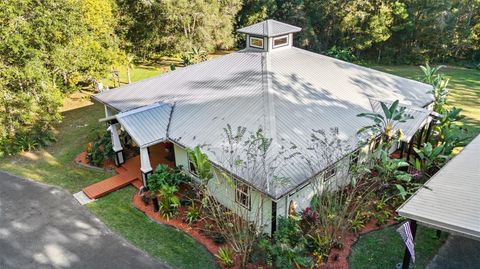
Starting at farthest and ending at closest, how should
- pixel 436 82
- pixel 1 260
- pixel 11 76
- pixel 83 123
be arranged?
pixel 83 123 < pixel 436 82 < pixel 11 76 < pixel 1 260

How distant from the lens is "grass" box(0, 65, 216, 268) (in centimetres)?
1325

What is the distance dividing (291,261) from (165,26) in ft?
101

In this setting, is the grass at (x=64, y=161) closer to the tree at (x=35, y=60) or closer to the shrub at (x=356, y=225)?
the tree at (x=35, y=60)

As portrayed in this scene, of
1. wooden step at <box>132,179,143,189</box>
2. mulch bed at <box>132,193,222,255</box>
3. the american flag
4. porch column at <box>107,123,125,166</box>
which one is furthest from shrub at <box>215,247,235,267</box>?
porch column at <box>107,123,125,166</box>

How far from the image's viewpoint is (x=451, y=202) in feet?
35.1

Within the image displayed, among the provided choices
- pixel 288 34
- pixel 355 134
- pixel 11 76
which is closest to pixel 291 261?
pixel 355 134

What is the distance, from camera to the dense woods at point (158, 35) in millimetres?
20469

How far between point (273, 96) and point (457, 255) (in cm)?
933

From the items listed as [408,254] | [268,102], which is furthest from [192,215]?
[408,254]

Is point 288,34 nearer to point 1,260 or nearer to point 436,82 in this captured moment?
point 436,82

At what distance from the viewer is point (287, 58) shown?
2012cm

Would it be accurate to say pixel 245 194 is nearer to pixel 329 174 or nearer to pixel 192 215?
pixel 192 215

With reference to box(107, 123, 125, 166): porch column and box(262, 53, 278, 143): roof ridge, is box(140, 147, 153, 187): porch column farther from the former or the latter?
box(262, 53, 278, 143): roof ridge

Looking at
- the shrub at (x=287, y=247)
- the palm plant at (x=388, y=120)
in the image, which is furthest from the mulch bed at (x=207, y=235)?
the palm plant at (x=388, y=120)
